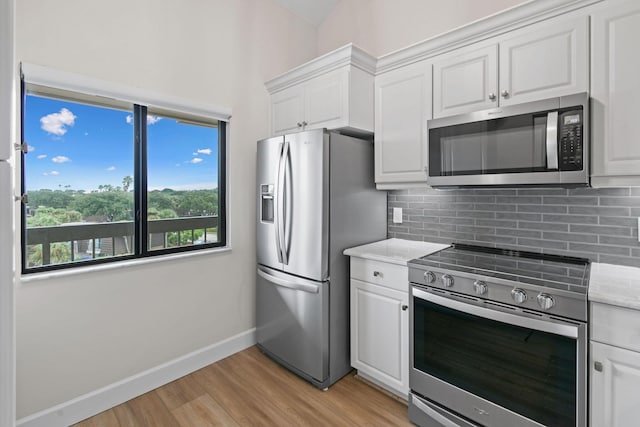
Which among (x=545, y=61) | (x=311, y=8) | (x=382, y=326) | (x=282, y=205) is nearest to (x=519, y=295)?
(x=382, y=326)

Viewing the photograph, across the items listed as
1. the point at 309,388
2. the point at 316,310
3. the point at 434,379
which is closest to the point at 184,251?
the point at 316,310

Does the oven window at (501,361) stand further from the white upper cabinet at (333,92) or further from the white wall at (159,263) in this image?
the white wall at (159,263)

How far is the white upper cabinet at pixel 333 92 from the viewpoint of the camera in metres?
2.38

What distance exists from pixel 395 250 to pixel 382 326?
1.77ft

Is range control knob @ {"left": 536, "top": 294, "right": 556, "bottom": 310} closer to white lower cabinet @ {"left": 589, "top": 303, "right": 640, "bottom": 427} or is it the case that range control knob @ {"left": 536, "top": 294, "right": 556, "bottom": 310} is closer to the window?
white lower cabinet @ {"left": 589, "top": 303, "right": 640, "bottom": 427}

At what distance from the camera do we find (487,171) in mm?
1900

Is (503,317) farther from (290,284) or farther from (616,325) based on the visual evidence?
(290,284)

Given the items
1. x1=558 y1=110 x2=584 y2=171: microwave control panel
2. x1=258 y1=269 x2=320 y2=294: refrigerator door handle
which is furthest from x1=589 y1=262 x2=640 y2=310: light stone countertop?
x1=258 y1=269 x2=320 y2=294: refrigerator door handle

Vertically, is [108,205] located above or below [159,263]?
above

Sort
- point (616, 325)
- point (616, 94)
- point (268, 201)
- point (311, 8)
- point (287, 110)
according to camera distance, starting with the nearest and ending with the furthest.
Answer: point (616, 325) → point (616, 94) → point (268, 201) → point (287, 110) → point (311, 8)

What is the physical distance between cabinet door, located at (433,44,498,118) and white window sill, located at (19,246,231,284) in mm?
2025

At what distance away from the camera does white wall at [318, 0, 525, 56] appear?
246 centimetres

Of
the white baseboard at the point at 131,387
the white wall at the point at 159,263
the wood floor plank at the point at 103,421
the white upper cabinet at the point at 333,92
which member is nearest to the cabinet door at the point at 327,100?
the white upper cabinet at the point at 333,92

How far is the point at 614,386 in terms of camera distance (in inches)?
54.4
